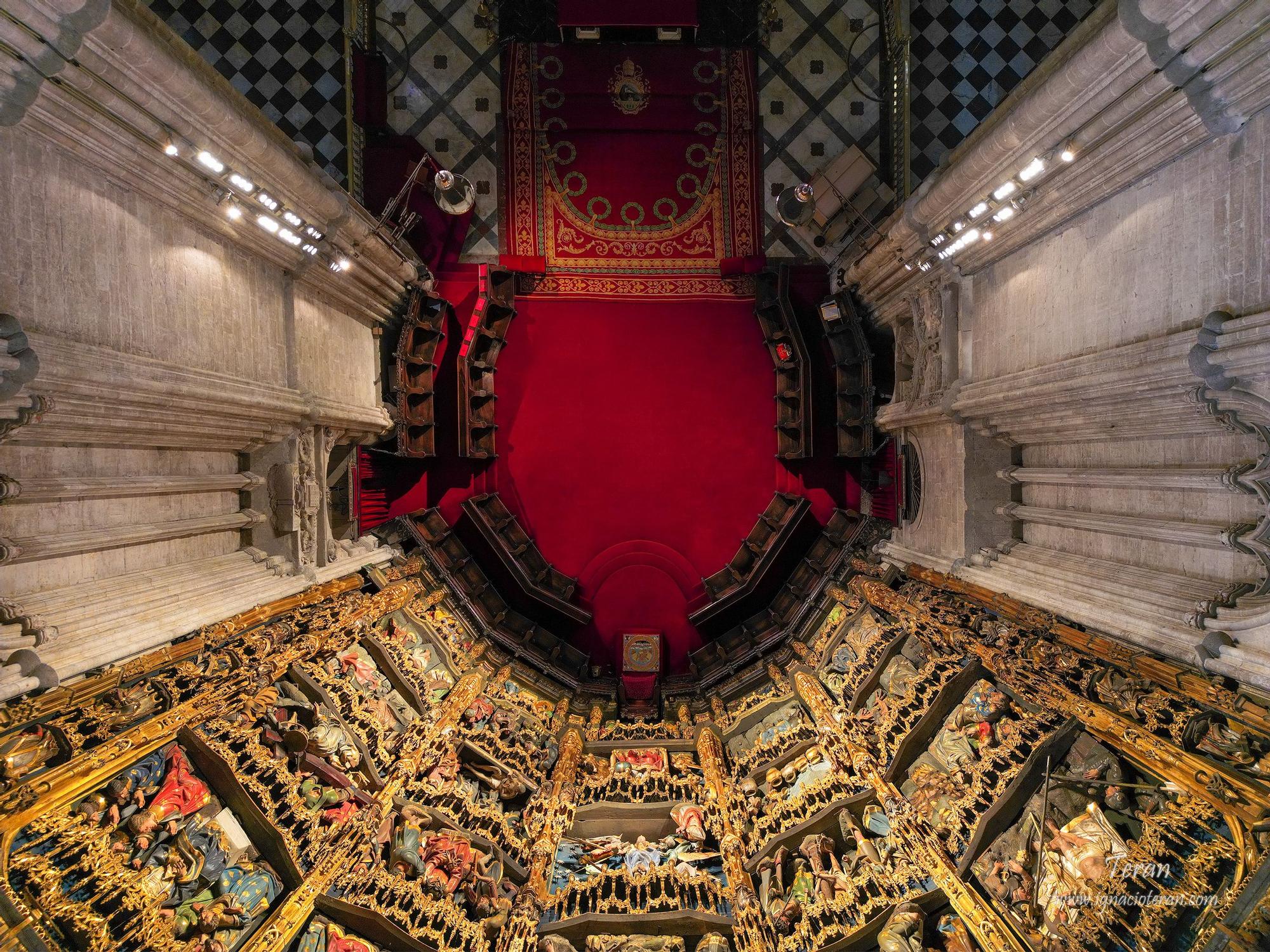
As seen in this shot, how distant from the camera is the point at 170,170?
17.8 feet

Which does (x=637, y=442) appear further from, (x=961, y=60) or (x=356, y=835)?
(x=961, y=60)

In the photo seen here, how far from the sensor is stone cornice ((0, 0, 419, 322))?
419 centimetres

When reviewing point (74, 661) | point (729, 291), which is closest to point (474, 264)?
point (729, 291)

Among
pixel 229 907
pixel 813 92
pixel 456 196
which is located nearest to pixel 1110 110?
pixel 813 92

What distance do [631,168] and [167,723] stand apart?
9170 millimetres

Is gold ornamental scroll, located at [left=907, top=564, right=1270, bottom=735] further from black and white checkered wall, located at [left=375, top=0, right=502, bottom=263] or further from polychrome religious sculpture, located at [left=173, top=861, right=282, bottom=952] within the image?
black and white checkered wall, located at [left=375, top=0, right=502, bottom=263]

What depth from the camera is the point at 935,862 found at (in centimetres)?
576

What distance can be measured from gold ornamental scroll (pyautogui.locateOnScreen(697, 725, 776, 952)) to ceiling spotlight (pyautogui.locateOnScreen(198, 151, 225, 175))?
7.47m

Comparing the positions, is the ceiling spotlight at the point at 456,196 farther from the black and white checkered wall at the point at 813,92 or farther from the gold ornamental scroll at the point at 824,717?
the gold ornamental scroll at the point at 824,717

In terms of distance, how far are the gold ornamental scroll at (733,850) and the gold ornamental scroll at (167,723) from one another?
4.11 metres

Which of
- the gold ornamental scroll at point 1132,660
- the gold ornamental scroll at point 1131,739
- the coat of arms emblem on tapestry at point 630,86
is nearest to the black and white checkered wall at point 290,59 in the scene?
the coat of arms emblem on tapestry at point 630,86

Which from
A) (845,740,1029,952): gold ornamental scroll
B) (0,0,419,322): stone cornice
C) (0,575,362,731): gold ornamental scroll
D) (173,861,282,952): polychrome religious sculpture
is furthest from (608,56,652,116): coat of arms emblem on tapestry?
(173,861,282,952): polychrome religious sculpture

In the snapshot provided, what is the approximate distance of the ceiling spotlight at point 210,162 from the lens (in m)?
5.41

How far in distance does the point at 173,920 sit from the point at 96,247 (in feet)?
15.6
